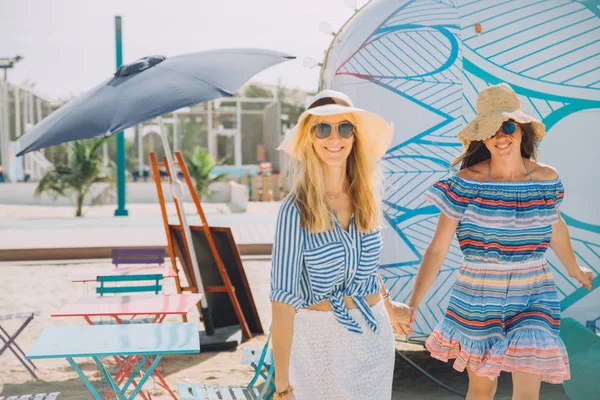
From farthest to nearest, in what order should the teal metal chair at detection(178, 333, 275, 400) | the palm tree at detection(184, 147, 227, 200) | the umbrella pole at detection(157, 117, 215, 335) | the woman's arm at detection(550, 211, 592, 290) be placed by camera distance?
the palm tree at detection(184, 147, 227, 200), the umbrella pole at detection(157, 117, 215, 335), the teal metal chair at detection(178, 333, 275, 400), the woman's arm at detection(550, 211, 592, 290)

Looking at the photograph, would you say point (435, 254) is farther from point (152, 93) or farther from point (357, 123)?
point (152, 93)

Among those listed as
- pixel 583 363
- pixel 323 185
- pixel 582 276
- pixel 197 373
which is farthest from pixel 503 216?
pixel 197 373

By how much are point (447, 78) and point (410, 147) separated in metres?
0.45

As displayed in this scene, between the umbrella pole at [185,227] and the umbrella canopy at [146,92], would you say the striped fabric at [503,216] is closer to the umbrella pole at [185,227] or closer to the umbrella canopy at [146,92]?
the umbrella canopy at [146,92]

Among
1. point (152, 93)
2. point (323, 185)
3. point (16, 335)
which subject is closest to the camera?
point (323, 185)

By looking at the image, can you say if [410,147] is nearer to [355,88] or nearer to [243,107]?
[355,88]

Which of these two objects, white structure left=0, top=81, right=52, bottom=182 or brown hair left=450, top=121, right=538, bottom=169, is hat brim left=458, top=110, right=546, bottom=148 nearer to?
brown hair left=450, top=121, right=538, bottom=169

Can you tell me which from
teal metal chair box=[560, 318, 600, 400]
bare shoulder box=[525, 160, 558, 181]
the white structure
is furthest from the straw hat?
the white structure

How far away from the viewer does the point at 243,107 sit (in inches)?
2235

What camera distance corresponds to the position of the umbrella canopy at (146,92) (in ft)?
16.6

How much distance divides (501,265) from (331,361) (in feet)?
2.92

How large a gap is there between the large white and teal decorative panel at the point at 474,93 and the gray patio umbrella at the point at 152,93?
123cm

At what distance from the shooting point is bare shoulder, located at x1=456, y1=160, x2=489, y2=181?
324 cm

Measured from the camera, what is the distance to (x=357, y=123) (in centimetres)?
281
